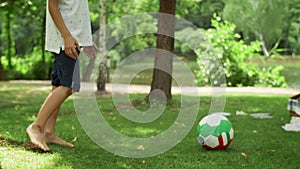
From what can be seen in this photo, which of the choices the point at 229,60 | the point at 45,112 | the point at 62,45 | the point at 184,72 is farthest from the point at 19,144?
the point at 229,60

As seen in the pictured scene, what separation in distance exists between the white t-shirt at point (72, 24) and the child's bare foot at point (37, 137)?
0.67 meters

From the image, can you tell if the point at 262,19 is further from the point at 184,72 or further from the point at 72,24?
the point at 72,24

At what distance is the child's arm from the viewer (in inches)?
132

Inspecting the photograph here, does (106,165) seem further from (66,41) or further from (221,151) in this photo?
(221,151)

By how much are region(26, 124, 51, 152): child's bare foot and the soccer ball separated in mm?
1549

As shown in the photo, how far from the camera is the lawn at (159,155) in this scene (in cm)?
346

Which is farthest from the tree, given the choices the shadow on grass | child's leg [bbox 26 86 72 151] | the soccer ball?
child's leg [bbox 26 86 72 151]

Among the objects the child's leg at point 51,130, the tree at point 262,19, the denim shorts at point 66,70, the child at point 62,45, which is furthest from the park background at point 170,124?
the tree at point 262,19

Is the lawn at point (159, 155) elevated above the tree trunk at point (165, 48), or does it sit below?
below

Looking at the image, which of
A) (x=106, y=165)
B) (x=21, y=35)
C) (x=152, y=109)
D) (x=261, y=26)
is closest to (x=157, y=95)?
(x=152, y=109)

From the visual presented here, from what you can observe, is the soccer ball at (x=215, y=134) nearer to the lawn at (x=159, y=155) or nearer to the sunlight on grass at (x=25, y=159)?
the lawn at (x=159, y=155)

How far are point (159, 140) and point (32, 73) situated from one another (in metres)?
13.8

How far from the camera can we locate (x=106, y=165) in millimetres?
3484

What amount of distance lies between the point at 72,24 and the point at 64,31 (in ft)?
0.62
